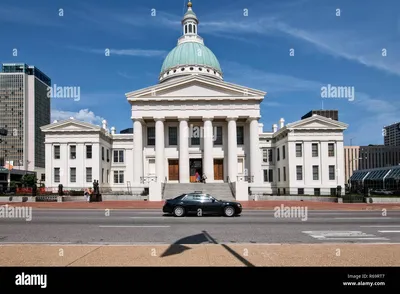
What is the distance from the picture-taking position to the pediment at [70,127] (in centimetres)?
5822

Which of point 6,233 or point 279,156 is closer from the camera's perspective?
point 6,233

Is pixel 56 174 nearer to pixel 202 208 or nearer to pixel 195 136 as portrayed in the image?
pixel 195 136

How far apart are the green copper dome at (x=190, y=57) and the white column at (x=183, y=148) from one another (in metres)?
20.7

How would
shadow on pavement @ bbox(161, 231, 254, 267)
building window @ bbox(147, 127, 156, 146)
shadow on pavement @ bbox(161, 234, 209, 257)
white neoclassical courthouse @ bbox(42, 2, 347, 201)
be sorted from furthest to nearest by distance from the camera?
1. building window @ bbox(147, 127, 156, 146)
2. white neoclassical courthouse @ bbox(42, 2, 347, 201)
3. shadow on pavement @ bbox(161, 234, 209, 257)
4. shadow on pavement @ bbox(161, 231, 254, 267)

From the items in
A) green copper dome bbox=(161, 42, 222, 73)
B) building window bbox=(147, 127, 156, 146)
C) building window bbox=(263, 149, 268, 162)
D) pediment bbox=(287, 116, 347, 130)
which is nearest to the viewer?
building window bbox=(147, 127, 156, 146)

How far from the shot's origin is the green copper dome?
6819cm

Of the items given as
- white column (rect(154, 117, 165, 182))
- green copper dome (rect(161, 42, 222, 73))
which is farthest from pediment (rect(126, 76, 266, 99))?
green copper dome (rect(161, 42, 222, 73))

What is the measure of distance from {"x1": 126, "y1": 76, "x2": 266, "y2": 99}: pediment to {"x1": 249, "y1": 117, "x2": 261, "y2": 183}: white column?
13.2 ft

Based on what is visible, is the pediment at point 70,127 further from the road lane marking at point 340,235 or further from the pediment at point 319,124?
the road lane marking at point 340,235

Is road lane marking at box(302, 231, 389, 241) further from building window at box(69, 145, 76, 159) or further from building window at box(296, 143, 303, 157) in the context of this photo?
building window at box(69, 145, 76, 159)

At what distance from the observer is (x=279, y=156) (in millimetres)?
61562
